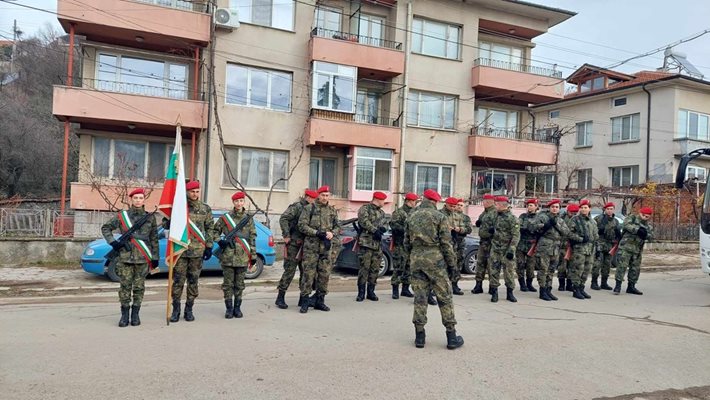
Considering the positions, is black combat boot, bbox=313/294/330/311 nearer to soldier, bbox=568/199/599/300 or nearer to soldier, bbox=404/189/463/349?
soldier, bbox=404/189/463/349

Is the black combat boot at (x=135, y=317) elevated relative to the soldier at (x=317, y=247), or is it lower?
lower

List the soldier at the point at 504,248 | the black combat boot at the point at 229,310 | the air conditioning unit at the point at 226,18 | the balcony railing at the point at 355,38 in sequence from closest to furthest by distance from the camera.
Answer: the black combat boot at the point at 229,310, the soldier at the point at 504,248, the air conditioning unit at the point at 226,18, the balcony railing at the point at 355,38

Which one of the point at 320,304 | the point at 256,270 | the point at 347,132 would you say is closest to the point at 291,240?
the point at 320,304

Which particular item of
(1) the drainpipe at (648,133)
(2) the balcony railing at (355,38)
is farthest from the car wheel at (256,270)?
(1) the drainpipe at (648,133)

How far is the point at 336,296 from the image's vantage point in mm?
9719

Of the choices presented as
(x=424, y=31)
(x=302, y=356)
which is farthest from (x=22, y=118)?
(x=302, y=356)

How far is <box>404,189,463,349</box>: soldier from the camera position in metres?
6.17

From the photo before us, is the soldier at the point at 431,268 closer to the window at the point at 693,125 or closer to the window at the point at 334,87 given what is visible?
the window at the point at 334,87

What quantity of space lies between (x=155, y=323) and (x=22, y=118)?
25.9 meters

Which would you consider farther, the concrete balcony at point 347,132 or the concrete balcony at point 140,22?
the concrete balcony at point 347,132

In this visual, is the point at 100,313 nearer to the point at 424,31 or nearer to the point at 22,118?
the point at 424,31

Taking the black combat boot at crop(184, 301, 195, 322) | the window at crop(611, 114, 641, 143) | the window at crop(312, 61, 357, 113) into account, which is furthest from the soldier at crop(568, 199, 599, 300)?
the window at crop(611, 114, 641, 143)

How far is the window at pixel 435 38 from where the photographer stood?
70.2 ft

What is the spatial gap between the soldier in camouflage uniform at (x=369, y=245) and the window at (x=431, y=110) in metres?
12.5
